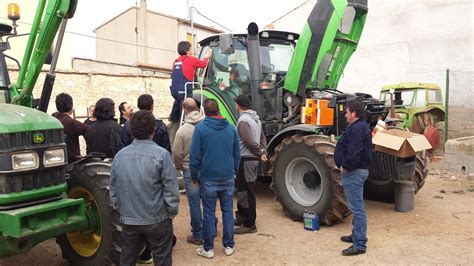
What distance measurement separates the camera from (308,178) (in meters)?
5.90

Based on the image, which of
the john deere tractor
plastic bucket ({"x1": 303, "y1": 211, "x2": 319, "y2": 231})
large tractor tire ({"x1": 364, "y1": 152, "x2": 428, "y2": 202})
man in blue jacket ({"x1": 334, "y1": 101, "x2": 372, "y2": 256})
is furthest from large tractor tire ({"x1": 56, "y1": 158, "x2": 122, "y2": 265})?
large tractor tire ({"x1": 364, "y1": 152, "x2": 428, "y2": 202})

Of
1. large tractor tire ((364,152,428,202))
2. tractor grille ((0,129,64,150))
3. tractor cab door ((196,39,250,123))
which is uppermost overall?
tractor cab door ((196,39,250,123))

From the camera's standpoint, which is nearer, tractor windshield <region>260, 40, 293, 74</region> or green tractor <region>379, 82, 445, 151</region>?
tractor windshield <region>260, 40, 293, 74</region>

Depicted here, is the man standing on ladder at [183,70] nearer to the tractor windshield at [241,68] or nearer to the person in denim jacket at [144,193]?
the tractor windshield at [241,68]

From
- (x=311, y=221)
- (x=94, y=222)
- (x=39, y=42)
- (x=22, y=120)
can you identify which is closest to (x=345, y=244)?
(x=311, y=221)

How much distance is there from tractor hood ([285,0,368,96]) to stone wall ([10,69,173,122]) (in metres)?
9.16

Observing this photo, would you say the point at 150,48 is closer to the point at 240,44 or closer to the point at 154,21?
the point at 154,21

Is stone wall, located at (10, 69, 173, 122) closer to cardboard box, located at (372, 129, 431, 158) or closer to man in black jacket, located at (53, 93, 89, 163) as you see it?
man in black jacket, located at (53, 93, 89, 163)

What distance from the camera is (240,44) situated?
23.0 feet

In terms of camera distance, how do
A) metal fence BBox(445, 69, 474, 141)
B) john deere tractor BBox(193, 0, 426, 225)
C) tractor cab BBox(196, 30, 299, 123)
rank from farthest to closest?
metal fence BBox(445, 69, 474, 141) → tractor cab BBox(196, 30, 299, 123) → john deere tractor BBox(193, 0, 426, 225)

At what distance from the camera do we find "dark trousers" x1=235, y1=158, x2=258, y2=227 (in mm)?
5340

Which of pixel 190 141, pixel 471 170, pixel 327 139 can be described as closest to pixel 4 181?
pixel 190 141

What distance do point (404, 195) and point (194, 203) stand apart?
3349 millimetres

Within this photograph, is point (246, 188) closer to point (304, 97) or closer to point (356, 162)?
point (356, 162)
